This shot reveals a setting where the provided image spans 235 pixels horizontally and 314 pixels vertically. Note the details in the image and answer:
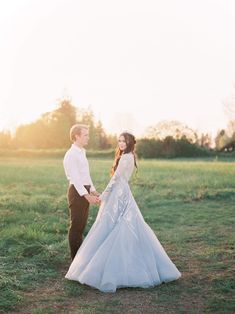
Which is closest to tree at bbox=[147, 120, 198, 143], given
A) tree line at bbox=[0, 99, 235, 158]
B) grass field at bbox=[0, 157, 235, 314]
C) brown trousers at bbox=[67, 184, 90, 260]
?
tree line at bbox=[0, 99, 235, 158]

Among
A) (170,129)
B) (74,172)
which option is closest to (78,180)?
(74,172)

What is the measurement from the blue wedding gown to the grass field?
15cm

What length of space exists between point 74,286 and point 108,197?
4.50ft

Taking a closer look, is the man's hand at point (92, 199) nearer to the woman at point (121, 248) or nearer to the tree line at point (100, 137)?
the woman at point (121, 248)

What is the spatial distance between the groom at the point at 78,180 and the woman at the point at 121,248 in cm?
49

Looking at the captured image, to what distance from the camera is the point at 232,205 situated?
15172 millimetres

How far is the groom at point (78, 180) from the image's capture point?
24.7ft

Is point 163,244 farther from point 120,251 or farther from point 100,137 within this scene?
point 100,137

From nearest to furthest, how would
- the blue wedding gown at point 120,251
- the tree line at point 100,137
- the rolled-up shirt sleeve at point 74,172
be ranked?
the blue wedding gown at point 120,251 → the rolled-up shirt sleeve at point 74,172 → the tree line at point 100,137

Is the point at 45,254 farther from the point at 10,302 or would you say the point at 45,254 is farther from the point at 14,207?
the point at 14,207

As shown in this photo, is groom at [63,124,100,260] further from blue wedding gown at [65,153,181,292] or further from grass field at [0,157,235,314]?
grass field at [0,157,235,314]

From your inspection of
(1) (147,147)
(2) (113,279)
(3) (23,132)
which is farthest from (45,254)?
(3) (23,132)

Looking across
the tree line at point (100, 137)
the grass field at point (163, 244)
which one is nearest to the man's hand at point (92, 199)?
the grass field at point (163, 244)

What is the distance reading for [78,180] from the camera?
24.6ft
